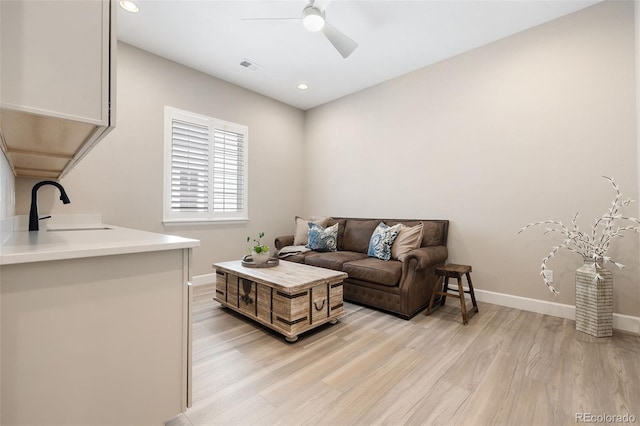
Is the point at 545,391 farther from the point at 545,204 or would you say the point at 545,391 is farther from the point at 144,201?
the point at 144,201

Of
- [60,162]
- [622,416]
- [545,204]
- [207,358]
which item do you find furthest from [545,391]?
[60,162]

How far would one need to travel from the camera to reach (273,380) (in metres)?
1.71

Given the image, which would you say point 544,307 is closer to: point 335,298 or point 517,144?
point 517,144

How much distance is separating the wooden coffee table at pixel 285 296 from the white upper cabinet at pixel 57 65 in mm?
1630

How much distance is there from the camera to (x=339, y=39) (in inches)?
Answer: 103

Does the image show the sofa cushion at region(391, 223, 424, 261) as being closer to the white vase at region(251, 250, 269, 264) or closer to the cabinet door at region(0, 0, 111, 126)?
the white vase at region(251, 250, 269, 264)

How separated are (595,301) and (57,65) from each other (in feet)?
11.7

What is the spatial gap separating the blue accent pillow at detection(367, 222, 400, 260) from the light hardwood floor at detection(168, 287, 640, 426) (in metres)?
0.83

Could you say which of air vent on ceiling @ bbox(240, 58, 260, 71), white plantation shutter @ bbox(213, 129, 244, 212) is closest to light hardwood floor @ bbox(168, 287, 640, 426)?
white plantation shutter @ bbox(213, 129, 244, 212)

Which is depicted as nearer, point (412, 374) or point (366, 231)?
point (412, 374)

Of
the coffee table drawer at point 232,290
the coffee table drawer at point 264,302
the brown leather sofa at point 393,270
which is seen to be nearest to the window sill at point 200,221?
the brown leather sofa at point 393,270

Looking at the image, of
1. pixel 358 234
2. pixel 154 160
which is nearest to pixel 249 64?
pixel 154 160

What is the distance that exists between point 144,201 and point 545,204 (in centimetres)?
437

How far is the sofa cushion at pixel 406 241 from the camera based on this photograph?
121 inches
